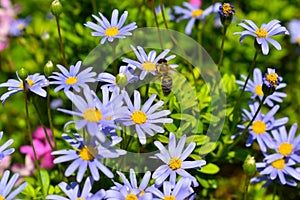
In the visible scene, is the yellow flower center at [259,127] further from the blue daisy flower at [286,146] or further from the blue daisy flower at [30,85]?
the blue daisy flower at [30,85]

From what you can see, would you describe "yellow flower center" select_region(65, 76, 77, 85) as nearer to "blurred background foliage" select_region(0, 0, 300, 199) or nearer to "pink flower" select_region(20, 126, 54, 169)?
"blurred background foliage" select_region(0, 0, 300, 199)

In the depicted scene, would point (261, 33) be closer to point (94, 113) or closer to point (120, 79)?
point (120, 79)

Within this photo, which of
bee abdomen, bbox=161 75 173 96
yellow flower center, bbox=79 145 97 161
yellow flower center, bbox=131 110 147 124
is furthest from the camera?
bee abdomen, bbox=161 75 173 96

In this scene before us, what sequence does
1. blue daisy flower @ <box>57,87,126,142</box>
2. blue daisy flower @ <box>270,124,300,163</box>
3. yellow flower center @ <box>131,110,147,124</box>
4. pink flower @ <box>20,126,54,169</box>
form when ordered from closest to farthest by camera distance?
→ blue daisy flower @ <box>57,87,126,142</box> → yellow flower center @ <box>131,110,147,124</box> → blue daisy flower @ <box>270,124,300,163</box> → pink flower @ <box>20,126,54,169</box>

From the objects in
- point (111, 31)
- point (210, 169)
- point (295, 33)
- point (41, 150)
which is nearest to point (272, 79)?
point (210, 169)

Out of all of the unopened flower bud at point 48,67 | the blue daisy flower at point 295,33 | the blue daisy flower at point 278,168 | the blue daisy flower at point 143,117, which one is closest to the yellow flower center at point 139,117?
the blue daisy flower at point 143,117

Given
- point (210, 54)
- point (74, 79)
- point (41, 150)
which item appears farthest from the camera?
point (210, 54)

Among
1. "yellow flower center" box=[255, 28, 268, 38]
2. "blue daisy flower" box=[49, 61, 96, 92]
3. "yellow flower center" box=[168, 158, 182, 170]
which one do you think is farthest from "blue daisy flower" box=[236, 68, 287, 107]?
"blue daisy flower" box=[49, 61, 96, 92]
